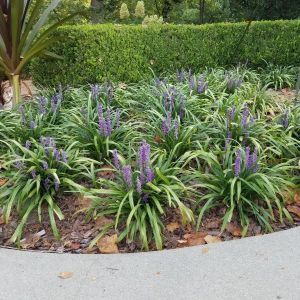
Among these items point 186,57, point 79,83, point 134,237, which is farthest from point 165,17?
point 134,237

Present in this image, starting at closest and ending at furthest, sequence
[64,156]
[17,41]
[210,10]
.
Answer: [64,156]
[17,41]
[210,10]

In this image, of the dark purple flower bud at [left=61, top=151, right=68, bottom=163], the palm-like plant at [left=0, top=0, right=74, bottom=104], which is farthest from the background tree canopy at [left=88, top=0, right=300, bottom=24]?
the dark purple flower bud at [left=61, top=151, right=68, bottom=163]

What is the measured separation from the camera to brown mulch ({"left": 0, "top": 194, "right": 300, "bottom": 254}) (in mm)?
2762

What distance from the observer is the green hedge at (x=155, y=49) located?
5926 millimetres

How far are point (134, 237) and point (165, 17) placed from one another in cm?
1337

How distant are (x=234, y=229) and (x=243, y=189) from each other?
0.96 feet

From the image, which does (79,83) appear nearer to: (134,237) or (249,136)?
(249,136)

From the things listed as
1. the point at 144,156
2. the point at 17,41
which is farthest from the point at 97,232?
the point at 17,41

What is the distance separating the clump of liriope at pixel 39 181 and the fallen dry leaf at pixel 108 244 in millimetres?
305

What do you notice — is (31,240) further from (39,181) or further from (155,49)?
(155,49)

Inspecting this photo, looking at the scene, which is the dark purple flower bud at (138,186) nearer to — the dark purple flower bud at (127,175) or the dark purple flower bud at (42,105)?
the dark purple flower bud at (127,175)

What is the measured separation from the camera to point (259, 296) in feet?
7.04

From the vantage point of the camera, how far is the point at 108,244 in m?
2.75

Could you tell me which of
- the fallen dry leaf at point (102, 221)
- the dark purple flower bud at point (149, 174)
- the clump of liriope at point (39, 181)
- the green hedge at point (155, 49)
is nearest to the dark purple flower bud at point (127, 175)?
the dark purple flower bud at point (149, 174)
